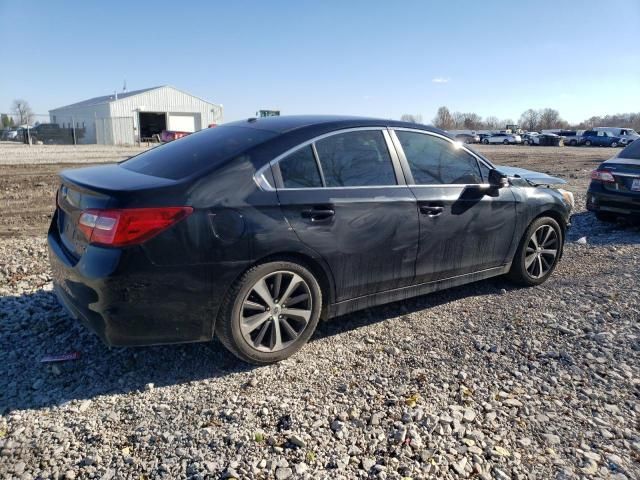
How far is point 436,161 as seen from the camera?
14.2 ft

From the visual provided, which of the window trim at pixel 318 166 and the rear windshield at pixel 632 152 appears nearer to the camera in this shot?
the window trim at pixel 318 166

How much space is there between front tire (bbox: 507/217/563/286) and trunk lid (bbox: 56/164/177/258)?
3565 millimetres

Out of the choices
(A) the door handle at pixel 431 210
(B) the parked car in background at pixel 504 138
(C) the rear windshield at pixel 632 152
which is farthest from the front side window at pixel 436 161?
(B) the parked car in background at pixel 504 138

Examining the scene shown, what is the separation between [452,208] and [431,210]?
270 mm

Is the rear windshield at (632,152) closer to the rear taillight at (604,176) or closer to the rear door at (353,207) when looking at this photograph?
the rear taillight at (604,176)

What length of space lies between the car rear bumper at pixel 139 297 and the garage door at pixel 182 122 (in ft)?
166

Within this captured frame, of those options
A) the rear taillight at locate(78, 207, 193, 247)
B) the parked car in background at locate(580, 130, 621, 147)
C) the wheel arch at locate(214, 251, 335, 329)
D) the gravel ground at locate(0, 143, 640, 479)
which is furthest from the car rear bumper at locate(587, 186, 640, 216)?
the parked car in background at locate(580, 130, 621, 147)

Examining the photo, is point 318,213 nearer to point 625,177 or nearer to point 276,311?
point 276,311

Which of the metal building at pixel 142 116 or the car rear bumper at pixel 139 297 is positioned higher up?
the metal building at pixel 142 116

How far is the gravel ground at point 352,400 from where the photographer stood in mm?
2557

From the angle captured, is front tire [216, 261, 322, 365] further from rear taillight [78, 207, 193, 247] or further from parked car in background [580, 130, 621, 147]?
parked car in background [580, 130, 621, 147]

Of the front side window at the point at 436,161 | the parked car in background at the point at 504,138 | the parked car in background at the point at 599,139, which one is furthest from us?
the parked car in background at the point at 504,138

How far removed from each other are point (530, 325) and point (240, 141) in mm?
2868

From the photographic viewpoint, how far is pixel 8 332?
387cm
